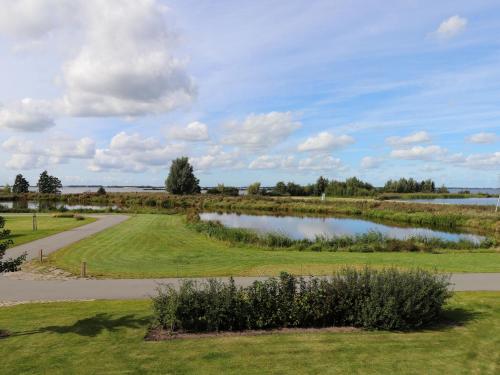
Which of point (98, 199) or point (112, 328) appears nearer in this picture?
point (112, 328)

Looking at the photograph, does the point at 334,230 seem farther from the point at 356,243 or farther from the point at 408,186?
the point at 408,186

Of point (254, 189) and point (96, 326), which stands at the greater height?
point (254, 189)

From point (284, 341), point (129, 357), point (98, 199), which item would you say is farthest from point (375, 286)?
point (98, 199)

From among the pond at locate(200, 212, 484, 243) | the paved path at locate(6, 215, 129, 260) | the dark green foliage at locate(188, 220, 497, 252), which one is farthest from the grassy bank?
the paved path at locate(6, 215, 129, 260)

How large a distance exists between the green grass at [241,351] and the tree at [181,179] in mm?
94045

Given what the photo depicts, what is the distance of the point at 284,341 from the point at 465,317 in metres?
4.69

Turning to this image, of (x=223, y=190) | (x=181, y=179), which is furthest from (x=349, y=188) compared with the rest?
(x=181, y=179)

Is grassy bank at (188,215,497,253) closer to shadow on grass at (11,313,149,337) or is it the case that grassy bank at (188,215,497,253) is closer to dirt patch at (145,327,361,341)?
dirt patch at (145,327,361,341)

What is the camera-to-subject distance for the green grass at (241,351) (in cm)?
718

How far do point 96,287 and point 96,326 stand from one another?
15.7 feet

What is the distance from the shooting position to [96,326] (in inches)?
366

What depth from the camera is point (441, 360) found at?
7520 millimetres

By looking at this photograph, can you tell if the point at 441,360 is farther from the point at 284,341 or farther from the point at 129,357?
the point at 129,357

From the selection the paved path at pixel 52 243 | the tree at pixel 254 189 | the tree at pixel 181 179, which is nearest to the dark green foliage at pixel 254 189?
the tree at pixel 254 189
